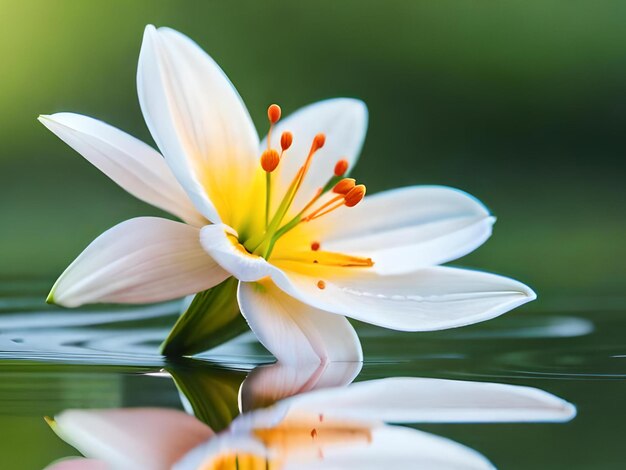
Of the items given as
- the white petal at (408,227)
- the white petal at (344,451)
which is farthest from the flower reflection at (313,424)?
the white petal at (408,227)

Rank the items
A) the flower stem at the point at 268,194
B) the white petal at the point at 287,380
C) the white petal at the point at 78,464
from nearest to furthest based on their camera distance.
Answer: the white petal at the point at 78,464 → the white petal at the point at 287,380 → the flower stem at the point at 268,194

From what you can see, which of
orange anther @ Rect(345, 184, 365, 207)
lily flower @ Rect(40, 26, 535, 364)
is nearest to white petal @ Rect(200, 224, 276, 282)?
lily flower @ Rect(40, 26, 535, 364)

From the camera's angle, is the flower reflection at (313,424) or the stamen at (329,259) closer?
the flower reflection at (313,424)

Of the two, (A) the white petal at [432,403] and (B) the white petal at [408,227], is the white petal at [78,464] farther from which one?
(B) the white petal at [408,227]

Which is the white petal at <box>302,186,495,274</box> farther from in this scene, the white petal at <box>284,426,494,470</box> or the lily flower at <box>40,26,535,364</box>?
the white petal at <box>284,426,494,470</box>

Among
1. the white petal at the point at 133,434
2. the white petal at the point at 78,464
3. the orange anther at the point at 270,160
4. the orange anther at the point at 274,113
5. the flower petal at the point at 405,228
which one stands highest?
the orange anther at the point at 274,113

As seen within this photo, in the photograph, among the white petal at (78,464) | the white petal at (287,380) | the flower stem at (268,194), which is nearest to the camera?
the white petal at (78,464)

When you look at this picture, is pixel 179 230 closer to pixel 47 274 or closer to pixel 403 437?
pixel 403 437

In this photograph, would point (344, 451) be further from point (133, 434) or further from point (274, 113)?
point (274, 113)
